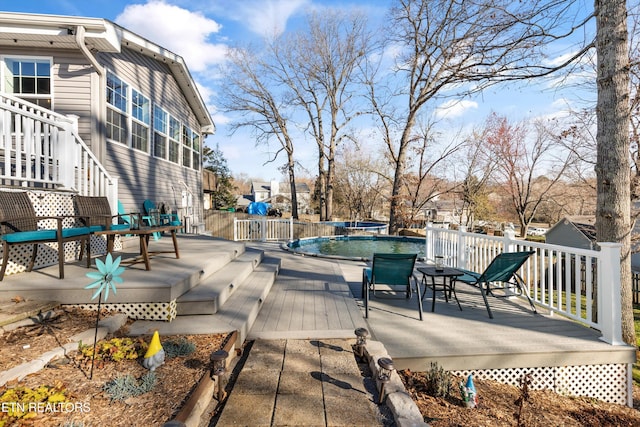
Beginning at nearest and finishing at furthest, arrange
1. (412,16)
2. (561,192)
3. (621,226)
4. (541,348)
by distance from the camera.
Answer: (541,348)
(621,226)
(412,16)
(561,192)

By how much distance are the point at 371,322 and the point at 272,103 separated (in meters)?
19.5

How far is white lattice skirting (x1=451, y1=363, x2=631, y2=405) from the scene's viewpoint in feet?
9.57

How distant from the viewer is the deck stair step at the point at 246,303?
3.04 metres

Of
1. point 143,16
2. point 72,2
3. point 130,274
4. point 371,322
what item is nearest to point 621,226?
point 371,322

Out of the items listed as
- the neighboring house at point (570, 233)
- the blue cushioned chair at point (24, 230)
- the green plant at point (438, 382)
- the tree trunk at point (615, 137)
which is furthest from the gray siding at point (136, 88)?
the neighboring house at point (570, 233)

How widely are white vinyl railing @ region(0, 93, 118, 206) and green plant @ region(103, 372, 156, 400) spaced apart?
3314 mm

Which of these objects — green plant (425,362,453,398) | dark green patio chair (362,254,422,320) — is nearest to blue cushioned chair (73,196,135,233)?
dark green patio chair (362,254,422,320)

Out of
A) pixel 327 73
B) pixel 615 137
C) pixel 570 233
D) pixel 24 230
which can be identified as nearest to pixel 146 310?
pixel 24 230

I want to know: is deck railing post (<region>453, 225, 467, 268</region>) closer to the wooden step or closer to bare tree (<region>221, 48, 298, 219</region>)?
the wooden step

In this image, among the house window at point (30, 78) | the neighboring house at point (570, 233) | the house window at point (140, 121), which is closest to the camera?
the house window at point (30, 78)

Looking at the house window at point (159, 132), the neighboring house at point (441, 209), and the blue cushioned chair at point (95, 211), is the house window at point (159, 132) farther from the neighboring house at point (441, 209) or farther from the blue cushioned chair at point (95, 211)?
the neighboring house at point (441, 209)

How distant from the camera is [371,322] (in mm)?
3557

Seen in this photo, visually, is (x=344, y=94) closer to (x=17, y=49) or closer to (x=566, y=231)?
(x=566, y=231)

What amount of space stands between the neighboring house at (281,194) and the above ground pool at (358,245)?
Result: 2848 cm
